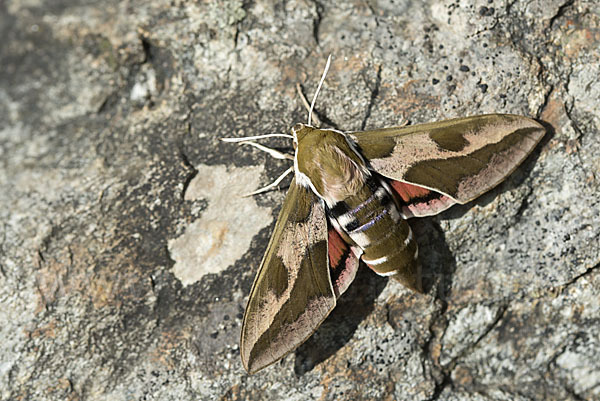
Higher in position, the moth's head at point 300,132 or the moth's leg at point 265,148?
the moth's head at point 300,132

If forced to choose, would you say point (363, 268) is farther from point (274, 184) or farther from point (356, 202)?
point (274, 184)

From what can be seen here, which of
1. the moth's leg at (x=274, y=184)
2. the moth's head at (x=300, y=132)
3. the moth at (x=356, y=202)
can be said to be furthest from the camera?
the moth's leg at (x=274, y=184)

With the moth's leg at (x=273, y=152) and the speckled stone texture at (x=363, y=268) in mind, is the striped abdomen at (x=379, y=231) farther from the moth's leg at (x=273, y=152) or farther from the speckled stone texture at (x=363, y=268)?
the moth's leg at (x=273, y=152)

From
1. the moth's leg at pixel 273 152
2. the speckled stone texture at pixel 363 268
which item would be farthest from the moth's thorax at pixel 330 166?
the speckled stone texture at pixel 363 268

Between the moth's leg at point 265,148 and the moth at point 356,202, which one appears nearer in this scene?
the moth at point 356,202

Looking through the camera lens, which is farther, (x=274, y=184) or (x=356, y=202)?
(x=274, y=184)

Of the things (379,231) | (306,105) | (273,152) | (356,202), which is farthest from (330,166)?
(306,105)

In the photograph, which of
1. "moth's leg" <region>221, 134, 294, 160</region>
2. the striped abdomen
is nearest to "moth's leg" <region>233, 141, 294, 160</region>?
"moth's leg" <region>221, 134, 294, 160</region>
